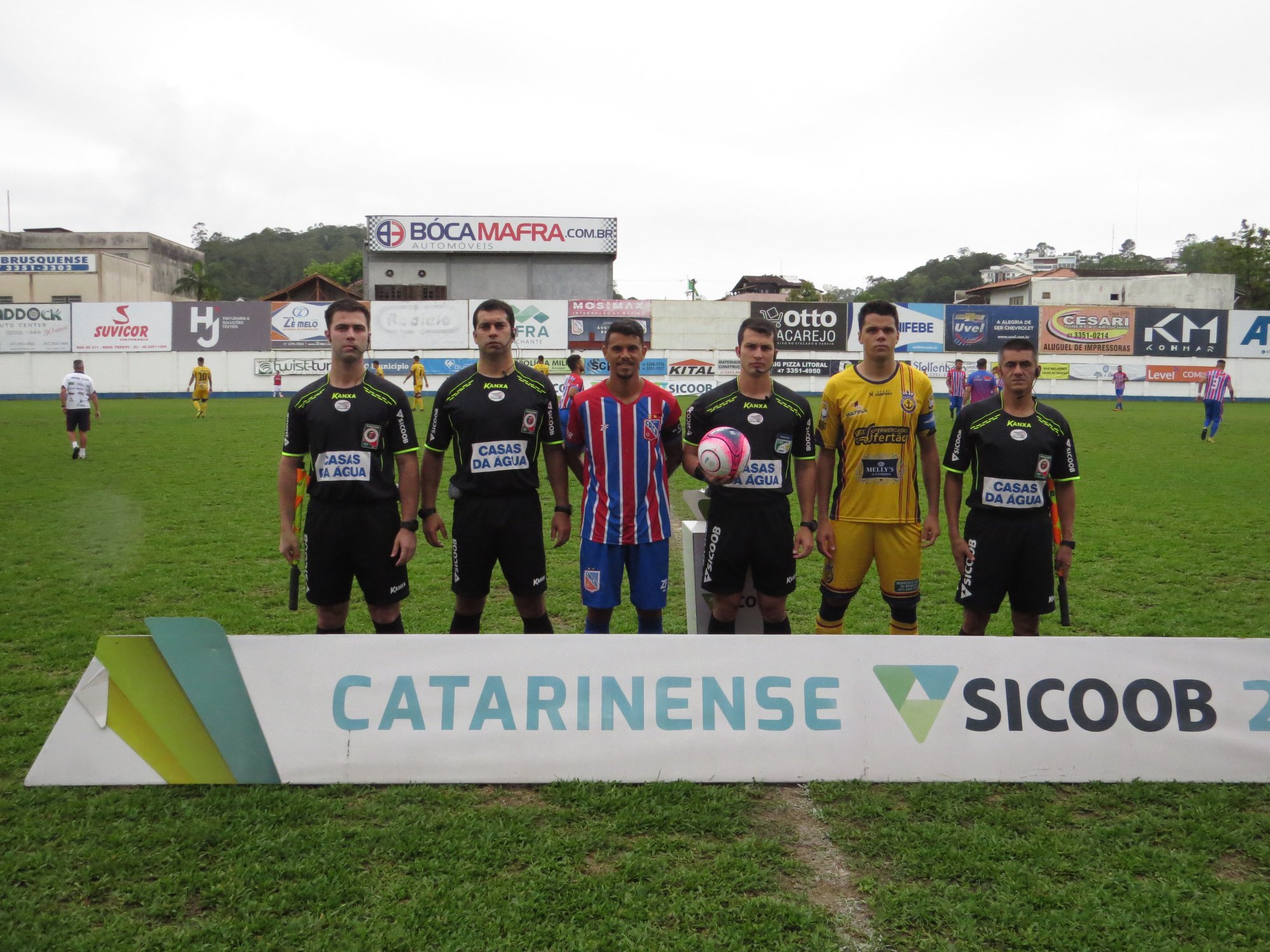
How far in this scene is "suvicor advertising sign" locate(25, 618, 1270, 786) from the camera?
4.04 metres

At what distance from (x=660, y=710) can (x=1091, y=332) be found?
43.1 m

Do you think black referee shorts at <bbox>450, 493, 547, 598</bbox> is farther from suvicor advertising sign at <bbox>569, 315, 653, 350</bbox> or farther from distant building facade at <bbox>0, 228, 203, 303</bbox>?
distant building facade at <bbox>0, 228, 203, 303</bbox>

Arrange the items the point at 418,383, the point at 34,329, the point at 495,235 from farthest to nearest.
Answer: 1. the point at 495,235
2. the point at 34,329
3. the point at 418,383

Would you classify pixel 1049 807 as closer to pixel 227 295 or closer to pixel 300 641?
pixel 300 641

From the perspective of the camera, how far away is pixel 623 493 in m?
4.86

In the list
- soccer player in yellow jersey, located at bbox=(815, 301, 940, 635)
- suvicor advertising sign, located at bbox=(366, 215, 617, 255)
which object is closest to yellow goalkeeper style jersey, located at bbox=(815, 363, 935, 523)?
soccer player in yellow jersey, located at bbox=(815, 301, 940, 635)

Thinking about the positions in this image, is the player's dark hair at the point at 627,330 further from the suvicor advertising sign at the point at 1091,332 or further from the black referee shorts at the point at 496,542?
the suvicor advertising sign at the point at 1091,332

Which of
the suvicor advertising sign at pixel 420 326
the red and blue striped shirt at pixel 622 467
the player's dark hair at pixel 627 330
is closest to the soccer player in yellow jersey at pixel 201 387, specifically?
the suvicor advertising sign at pixel 420 326

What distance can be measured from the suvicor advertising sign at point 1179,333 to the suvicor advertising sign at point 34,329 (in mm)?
46222

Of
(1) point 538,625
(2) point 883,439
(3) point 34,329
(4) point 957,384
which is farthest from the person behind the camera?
(3) point 34,329

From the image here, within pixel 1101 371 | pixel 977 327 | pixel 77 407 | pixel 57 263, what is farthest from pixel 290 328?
pixel 1101 371

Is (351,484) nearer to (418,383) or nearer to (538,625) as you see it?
(538,625)

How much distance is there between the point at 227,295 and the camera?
284 feet

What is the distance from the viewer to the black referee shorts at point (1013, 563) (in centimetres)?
500
